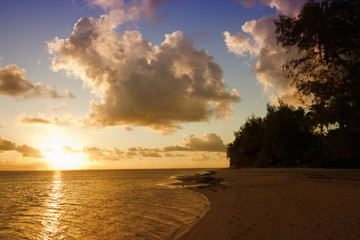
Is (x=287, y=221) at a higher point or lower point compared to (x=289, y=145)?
lower

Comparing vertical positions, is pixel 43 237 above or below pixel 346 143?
below

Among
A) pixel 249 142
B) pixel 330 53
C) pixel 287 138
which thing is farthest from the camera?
pixel 249 142

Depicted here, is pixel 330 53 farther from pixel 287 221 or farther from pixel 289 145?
pixel 289 145

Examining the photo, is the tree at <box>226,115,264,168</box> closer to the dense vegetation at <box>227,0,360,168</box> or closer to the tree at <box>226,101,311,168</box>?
the tree at <box>226,101,311,168</box>

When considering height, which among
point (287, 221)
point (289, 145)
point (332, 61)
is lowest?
point (287, 221)

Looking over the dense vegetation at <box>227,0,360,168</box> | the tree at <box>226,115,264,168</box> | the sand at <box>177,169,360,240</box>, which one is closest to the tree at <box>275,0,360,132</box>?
the dense vegetation at <box>227,0,360,168</box>

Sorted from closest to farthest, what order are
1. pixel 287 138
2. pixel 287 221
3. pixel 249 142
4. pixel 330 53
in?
pixel 287 221 < pixel 330 53 < pixel 287 138 < pixel 249 142

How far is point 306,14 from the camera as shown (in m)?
18.8

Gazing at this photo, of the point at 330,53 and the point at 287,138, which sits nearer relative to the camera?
the point at 330,53

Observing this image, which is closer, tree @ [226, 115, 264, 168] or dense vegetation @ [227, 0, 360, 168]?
dense vegetation @ [227, 0, 360, 168]

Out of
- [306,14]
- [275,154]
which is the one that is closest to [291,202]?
[306,14]

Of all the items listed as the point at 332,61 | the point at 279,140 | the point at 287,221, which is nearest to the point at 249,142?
the point at 279,140

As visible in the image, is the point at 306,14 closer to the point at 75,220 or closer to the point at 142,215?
the point at 142,215

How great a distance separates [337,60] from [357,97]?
355 centimetres
